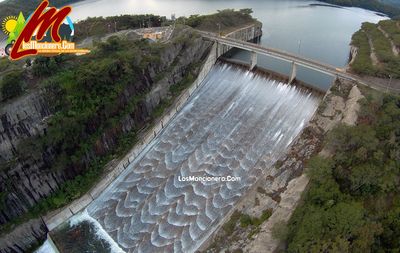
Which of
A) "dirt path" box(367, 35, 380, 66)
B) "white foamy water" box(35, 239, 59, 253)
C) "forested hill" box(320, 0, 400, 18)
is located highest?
"dirt path" box(367, 35, 380, 66)

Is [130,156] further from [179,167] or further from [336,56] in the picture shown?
[336,56]

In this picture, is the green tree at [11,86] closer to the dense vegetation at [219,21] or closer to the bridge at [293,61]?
the bridge at [293,61]

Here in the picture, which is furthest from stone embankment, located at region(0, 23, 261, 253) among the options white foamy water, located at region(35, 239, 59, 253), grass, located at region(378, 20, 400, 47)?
grass, located at region(378, 20, 400, 47)

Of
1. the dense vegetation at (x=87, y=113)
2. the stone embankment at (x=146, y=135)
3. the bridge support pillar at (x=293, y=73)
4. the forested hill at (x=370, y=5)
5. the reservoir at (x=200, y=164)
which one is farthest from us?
the forested hill at (x=370, y=5)

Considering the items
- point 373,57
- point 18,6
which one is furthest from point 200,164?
point 18,6

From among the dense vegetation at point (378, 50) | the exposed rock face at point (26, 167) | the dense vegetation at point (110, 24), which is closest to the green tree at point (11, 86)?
the exposed rock face at point (26, 167)

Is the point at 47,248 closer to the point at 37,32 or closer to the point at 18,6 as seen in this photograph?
the point at 37,32

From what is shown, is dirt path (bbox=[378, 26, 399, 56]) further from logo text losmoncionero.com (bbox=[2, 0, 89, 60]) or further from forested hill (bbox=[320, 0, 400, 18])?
logo text losmoncionero.com (bbox=[2, 0, 89, 60])
